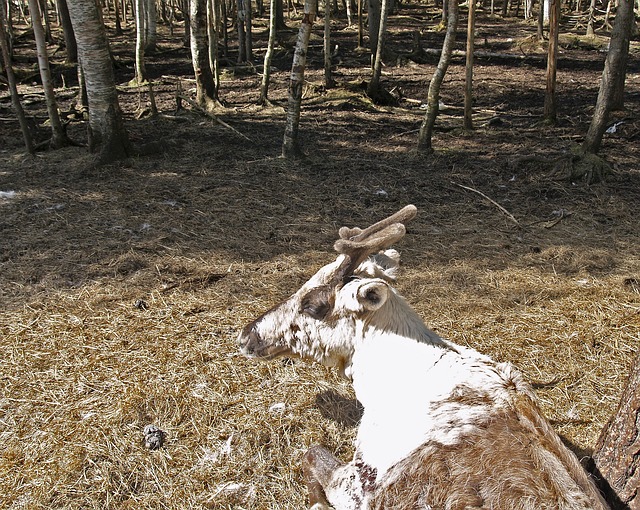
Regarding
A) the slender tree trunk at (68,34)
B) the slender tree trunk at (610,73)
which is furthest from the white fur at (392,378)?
the slender tree trunk at (68,34)

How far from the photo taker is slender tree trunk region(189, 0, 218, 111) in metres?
10.4

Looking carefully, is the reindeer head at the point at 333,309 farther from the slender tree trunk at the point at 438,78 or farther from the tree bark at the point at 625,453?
the slender tree trunk at the point at 438,78

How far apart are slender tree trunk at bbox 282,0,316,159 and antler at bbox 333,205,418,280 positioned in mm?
5426

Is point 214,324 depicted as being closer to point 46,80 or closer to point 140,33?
point 46,80

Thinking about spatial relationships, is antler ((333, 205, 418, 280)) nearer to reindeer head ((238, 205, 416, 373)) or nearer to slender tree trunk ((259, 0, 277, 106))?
reindeer head ((238, 205, 416, 373))

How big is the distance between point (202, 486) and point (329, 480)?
0.87 metres

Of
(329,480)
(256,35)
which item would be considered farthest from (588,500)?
(256,35)

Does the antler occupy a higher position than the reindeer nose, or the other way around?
the antler

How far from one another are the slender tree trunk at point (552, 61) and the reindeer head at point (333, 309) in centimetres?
893

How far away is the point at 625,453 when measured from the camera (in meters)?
2.46

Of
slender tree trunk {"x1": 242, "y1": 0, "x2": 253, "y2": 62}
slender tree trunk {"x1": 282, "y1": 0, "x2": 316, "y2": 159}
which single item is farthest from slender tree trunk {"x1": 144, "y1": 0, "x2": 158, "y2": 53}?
slender tree trunk {"x1": 282, "y1": 0, "x2": 316, "y2": 159}

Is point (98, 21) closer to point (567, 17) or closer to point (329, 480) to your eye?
point (329, 480)

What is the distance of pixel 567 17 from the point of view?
2980 centimetres

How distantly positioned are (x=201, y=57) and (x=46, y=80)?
3.36 meters
